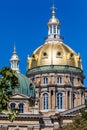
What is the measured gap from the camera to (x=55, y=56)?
11538 cm

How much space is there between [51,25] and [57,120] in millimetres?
30019

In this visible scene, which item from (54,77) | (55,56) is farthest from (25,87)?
(55,56)

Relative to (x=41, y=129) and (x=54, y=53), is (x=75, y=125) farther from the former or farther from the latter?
(x=54, y=53)

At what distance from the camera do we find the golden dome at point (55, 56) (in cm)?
11531

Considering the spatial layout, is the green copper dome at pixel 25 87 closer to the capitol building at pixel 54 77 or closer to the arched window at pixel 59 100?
the capitol building at pixel 54 77

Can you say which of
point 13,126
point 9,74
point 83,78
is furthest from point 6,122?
point 9,74

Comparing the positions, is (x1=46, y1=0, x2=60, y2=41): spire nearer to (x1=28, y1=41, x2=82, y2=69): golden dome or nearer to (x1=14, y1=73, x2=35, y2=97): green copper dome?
(x1=28, y1=41, x2=82, y2=69): golden dome

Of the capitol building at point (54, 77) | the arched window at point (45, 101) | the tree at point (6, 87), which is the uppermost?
the capitol building at point (54, 77)

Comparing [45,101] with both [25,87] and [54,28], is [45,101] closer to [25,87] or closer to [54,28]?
[25,87]

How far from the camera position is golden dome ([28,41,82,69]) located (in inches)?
4540

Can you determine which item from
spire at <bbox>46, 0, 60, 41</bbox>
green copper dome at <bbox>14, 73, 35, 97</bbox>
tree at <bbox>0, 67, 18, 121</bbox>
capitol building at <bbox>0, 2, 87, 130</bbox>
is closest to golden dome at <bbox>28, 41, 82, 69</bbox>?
capitol building at <bbox>0, 2, 87, 130</bbox>

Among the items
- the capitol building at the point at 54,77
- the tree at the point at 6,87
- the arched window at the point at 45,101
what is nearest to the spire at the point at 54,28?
the capitol building at the point at 54,77

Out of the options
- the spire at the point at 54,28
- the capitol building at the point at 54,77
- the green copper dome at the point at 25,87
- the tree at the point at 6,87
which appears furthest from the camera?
the spire at the point at 54,28

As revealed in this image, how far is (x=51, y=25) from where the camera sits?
124 meters
